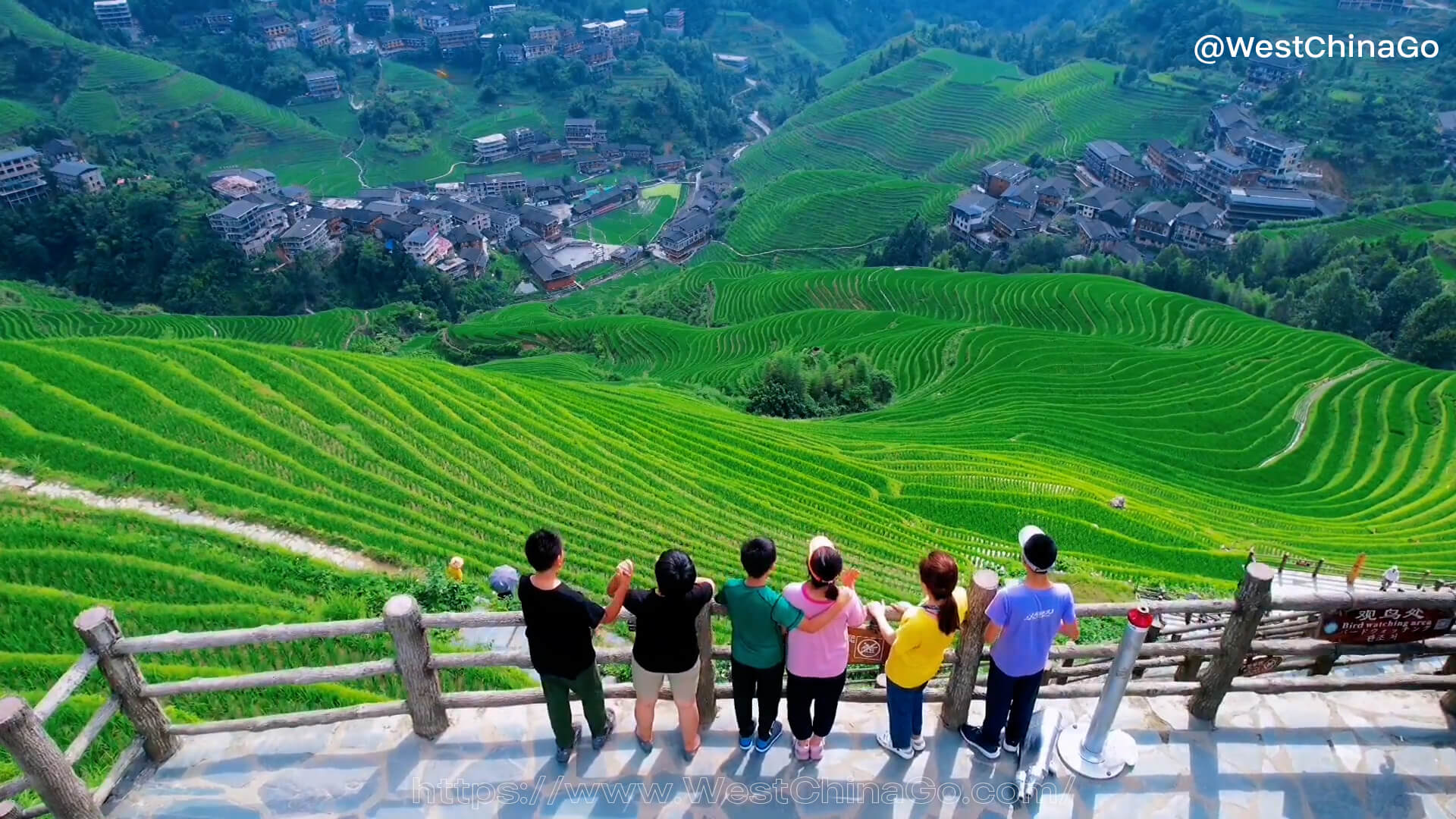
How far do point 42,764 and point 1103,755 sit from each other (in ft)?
20.7

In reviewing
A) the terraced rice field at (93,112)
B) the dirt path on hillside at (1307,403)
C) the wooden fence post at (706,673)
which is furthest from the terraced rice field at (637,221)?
the wooden fence post at (706,673)

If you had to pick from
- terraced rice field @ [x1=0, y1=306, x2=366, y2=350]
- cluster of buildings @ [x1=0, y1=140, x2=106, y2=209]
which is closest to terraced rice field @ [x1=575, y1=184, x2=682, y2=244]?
terraced rice field @ [x1=0, y1=306, x2=366, y2=350]

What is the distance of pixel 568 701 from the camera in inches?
196

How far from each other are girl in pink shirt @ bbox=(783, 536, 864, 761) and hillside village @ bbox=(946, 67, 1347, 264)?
51148 mm

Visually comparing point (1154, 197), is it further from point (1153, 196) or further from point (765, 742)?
point (765, 742)

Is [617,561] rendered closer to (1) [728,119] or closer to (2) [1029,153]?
→ (2) [1029,153]

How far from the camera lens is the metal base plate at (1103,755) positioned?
5043 mm

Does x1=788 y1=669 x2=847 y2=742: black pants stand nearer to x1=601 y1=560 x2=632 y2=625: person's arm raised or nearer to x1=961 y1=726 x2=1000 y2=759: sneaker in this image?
x1=961 y1=726 x2=1000 y2=759: sneaker

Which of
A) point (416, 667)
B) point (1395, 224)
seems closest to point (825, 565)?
point (416, 667)

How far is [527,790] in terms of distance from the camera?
497 centimetres

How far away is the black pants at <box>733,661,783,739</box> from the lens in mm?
4840

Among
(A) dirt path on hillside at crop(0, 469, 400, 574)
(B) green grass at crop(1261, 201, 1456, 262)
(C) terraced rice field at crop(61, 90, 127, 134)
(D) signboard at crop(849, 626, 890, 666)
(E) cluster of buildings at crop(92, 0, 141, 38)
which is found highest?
(E) cluster of buildings at crop(92, 0, 141, 38)

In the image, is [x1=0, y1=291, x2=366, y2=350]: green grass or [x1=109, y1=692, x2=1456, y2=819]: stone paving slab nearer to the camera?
[x1=109, y1=692, x2=1456, y2=819]: stone paving slab

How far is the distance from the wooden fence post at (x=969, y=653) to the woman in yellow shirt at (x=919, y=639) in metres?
0.19
